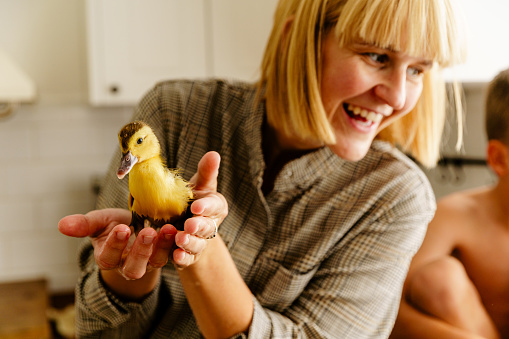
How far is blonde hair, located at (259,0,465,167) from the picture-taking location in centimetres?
41

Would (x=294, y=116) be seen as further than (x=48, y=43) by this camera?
No

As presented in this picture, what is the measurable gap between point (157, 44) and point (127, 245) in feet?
3.17

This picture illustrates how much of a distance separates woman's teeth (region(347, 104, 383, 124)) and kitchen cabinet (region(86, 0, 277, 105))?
67cm

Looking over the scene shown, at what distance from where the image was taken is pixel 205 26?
1.19 meters

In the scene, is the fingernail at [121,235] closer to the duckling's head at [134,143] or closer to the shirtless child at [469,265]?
the duckling's head at [134,143]

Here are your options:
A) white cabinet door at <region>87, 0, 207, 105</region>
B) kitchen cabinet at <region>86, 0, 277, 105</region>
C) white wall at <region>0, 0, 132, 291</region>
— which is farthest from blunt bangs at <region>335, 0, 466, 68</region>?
white wall at <region>0, 0, 132, 291</region>

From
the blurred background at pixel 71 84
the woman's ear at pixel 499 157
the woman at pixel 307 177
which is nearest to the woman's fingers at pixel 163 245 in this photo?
the woman at pixel 307 177

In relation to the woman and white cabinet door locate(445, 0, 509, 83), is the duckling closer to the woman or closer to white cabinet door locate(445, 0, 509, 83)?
the woman

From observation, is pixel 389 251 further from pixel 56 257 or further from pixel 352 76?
pixel 56 257

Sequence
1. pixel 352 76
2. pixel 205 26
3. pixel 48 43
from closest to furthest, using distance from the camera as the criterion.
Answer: pixel 352 76 < pixel 205 26 < pixel 48 43

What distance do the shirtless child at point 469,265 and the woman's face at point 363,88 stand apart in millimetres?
126

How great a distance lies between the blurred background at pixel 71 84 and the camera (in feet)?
3.77

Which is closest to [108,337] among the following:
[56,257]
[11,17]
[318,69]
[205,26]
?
[318,69]

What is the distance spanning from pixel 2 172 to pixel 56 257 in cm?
27
